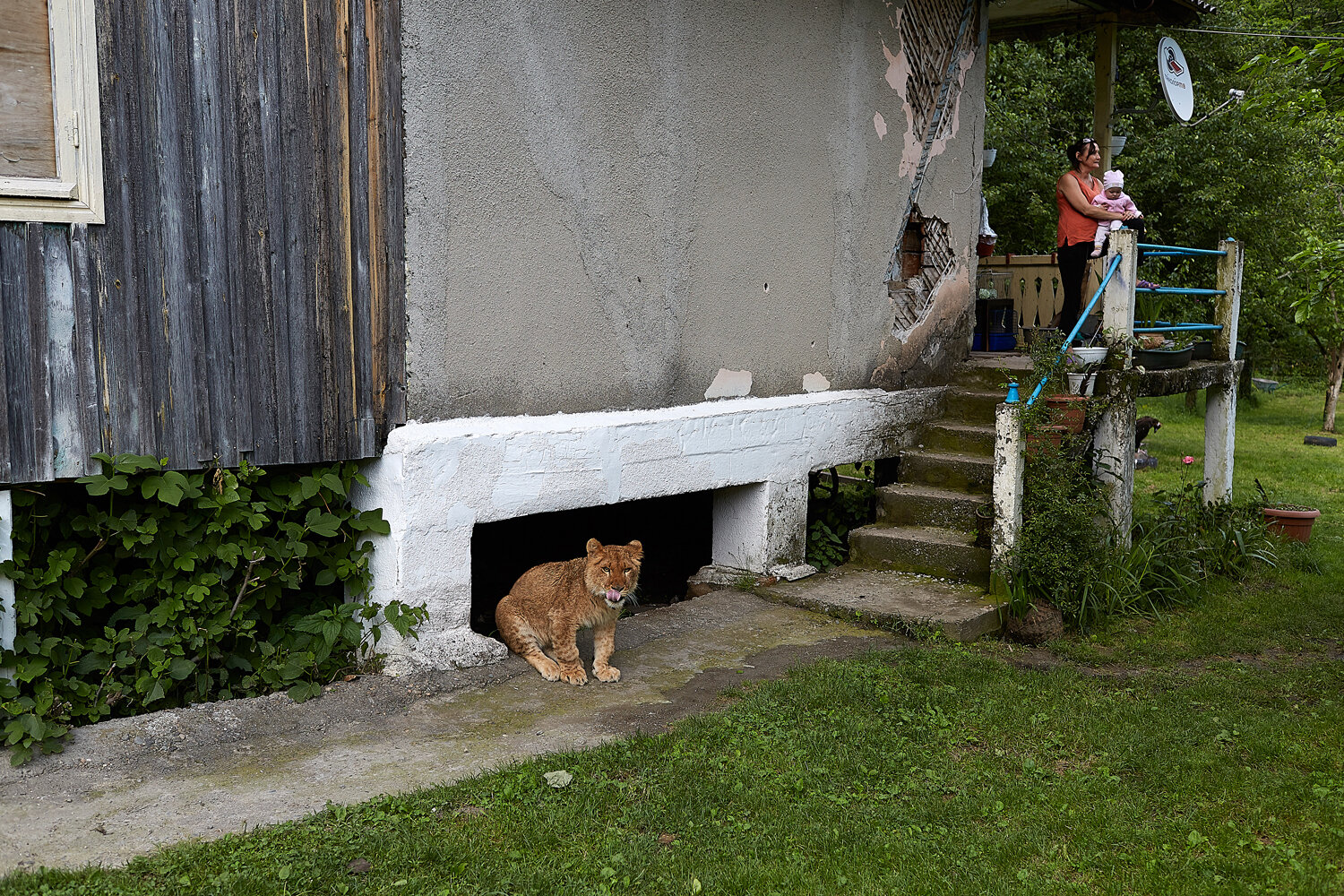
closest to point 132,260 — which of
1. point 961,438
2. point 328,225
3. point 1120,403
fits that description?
point 328,225

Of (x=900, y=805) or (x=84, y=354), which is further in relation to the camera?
(x=84, y=354)

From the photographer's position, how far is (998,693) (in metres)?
5.39

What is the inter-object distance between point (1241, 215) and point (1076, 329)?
933cm

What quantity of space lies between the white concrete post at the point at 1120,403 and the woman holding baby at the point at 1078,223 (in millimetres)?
832

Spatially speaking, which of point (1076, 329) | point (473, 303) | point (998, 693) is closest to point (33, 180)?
point (473, 303)

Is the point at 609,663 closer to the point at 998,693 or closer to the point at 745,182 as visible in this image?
the point at 998,693

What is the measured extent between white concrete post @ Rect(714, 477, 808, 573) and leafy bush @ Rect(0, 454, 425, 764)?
2832mm

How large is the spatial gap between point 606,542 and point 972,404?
3101 millimetres

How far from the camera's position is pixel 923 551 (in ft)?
24.1

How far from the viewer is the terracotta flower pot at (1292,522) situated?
9.34 meters

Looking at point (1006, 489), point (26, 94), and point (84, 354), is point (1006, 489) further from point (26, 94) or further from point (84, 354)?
point (26, 94)

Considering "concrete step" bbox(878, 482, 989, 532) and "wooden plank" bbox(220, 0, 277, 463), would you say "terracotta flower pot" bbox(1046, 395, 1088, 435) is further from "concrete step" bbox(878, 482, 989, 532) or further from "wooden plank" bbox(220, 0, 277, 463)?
"wooden plank" bbox(220, 0, 277, 463)

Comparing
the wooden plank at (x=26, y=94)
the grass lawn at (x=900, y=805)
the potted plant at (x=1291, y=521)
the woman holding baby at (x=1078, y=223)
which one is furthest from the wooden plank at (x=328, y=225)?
the potted plant at (x=1291, y=521)

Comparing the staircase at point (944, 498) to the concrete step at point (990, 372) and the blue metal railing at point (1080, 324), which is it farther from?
the blue metal railing at point (1080, 324)
